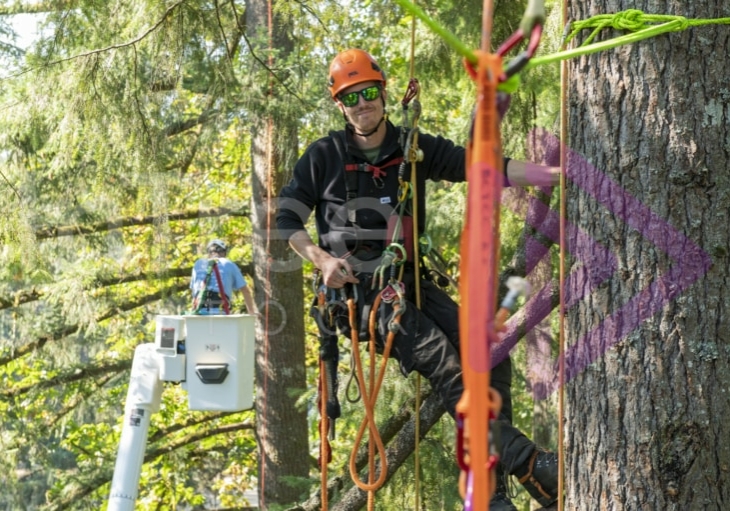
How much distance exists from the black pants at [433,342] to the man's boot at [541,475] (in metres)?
0.10

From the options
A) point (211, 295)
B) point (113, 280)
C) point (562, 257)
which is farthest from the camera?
point (113, 280)

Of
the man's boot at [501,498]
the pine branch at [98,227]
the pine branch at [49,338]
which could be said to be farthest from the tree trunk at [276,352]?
the man's boot at [501,498]

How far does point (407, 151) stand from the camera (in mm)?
4203

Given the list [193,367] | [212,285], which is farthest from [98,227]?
[193,367]

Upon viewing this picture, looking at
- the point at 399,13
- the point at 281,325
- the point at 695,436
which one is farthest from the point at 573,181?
the point at 281,325

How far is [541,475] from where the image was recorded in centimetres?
382

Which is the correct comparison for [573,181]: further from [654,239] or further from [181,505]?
[181,505]

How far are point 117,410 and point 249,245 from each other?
2.85m

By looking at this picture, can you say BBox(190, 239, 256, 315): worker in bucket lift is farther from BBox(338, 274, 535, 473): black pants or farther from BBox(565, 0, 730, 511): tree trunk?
BBox(565, 0, 730, 511): tree trunk

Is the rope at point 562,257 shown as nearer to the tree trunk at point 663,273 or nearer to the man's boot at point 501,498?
the tree trunk at point 663,273

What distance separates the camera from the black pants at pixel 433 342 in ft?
13.5

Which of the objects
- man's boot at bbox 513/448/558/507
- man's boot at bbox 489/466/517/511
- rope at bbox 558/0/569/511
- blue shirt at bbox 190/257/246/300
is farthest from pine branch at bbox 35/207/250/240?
rope at bbox 558/0/569/511

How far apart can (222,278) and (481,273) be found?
18.3 ft

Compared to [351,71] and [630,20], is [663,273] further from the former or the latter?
[351,71]
